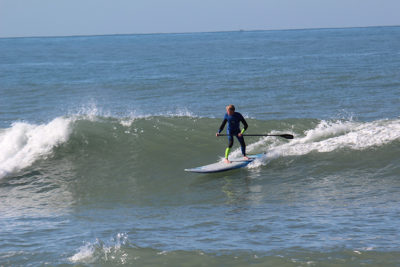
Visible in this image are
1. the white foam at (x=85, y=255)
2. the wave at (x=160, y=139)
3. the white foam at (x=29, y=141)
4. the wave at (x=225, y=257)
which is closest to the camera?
the wave at (x=225, y=257)

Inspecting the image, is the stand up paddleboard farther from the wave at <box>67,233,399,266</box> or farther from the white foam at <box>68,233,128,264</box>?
the wave at <box>67,233,399,266</box>

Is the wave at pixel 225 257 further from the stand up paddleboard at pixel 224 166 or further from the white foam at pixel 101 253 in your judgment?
the stand up paddleboard at pixel 224 166

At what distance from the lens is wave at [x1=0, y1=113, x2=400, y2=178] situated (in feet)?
49.5

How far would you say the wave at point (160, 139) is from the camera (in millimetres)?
15102

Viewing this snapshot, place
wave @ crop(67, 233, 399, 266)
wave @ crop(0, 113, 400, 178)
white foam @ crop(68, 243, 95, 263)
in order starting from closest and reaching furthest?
wave @ crop(67, 233, 399, 266)
white foam @ crop(68, 243, 95, 263)
wave @ crop(0, 113, 400, 178)

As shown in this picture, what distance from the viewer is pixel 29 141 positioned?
55.8 ft

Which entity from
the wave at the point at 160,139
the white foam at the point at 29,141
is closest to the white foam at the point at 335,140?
the wave at the point at 160,139

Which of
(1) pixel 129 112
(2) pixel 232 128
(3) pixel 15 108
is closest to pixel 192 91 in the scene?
(1) pixel 129 112

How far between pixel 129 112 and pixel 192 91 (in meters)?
7.71

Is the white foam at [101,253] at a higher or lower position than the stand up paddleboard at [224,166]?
lower

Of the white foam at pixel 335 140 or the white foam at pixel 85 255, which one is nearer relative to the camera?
the white foam at pixel 85 255

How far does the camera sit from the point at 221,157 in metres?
15.6

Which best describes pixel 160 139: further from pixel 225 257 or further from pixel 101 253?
pixel 225 257

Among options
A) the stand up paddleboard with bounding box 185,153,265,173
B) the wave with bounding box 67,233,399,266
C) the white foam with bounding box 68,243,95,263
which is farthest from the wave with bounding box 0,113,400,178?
the white foam with bounding box 68,243,95,263
